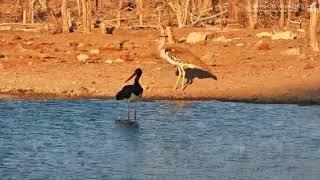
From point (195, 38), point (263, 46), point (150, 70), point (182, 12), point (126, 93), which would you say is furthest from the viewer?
point (182, 12)

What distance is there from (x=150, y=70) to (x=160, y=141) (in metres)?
7.01

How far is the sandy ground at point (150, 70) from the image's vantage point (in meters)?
16.5

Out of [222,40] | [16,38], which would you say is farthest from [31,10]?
[222,40]

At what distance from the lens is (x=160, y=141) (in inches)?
466

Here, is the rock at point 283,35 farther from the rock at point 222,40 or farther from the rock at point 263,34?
the rock at point 222,40

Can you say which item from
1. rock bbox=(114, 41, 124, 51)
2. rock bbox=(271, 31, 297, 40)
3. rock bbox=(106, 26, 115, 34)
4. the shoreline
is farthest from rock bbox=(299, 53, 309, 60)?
rock bbox=(106, 26, 115, 34)

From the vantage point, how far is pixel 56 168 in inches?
392

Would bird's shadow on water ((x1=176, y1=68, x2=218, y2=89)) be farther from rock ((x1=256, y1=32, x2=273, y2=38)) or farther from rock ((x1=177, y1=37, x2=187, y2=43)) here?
rock ((x1=256, y1=32, x2=273, y2=38))

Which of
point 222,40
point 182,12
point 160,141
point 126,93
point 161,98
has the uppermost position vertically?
point 182,12

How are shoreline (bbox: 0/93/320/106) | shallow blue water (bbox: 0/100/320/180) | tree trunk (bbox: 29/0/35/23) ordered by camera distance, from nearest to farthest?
shallow blue water (bbox: 0/100/320/180) < shoreline (bbox: 0/93/320/106) < tree trunk (bbox: 29/0/35/23)

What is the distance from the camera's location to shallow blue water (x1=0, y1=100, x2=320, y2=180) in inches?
388

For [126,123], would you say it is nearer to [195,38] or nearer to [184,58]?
[184,58]

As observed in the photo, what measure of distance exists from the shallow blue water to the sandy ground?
1016 mm

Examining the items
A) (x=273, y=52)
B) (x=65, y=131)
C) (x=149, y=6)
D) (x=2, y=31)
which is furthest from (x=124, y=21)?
(x=65, y=131)
